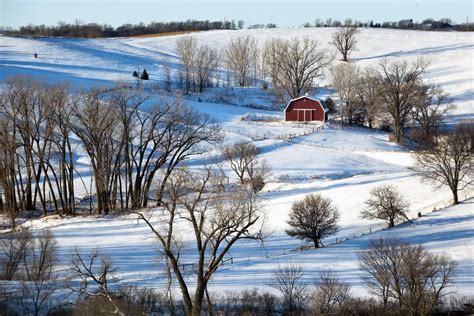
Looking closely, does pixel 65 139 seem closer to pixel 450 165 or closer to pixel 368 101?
pixel 450 165

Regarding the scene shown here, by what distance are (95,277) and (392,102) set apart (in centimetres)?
4670

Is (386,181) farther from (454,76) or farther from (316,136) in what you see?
(454,76)

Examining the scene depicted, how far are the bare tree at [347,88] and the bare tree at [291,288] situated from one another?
4726 centimetres

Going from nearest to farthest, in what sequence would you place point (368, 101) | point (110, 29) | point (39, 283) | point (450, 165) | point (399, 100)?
point (39, 283)
point (450, 165)
point (399, 100)
point (368, 101)
point (110, 29)

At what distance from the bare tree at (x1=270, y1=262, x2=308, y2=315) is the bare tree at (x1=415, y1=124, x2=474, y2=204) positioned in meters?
14.4

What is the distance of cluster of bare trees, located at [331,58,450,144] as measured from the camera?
6469cm

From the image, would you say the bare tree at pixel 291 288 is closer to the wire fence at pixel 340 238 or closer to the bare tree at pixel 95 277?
the wire fence at pixel 340 238

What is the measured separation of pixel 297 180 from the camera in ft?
158

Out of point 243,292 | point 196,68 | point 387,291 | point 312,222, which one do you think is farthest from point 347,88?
point 387,291

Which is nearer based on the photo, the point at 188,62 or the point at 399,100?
the point at 399,100

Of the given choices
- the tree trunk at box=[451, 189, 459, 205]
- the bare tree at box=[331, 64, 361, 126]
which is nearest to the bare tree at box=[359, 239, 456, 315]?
the tree trunk at box=[451, 189, 459, 205]

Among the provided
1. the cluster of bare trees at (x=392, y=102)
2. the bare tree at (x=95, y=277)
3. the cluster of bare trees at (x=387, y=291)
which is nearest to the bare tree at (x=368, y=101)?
the cluster of bare trees at (x=392, y=102)

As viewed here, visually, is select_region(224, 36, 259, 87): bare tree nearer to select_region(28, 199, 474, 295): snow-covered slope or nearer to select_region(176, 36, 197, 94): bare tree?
select_region(176, 36, 197, 94): bare tree

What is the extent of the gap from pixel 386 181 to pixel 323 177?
758 centimetres
